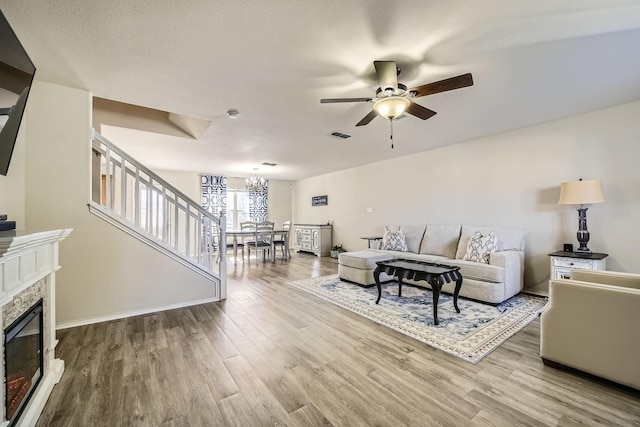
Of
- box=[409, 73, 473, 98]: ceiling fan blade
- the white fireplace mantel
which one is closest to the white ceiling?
box=[409, 73, 473, 98]: ceiling fan blade

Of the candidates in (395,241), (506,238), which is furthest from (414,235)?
(506,238)

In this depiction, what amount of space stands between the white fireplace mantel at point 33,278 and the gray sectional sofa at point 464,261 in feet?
11.4

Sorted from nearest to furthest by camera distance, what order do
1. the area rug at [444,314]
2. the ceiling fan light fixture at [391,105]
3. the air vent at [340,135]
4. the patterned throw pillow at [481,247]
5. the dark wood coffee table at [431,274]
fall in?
the ceiling fan light fixture at [391,105] < the area rug at [444,314] < the dark wood coffee table at [431,274] < the patterned throw pillow at [481,247] < the air vent at [340,135]

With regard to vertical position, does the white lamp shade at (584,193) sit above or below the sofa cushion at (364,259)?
above

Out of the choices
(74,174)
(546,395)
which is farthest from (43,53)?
(546,395)

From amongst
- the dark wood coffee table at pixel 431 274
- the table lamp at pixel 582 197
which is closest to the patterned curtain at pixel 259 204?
the dark wood coffee table at pixel 431 274

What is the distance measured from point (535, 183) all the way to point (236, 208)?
748 cm

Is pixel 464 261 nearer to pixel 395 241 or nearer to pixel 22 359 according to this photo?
pixel 395 241

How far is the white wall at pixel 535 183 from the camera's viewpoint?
3170 millimetres

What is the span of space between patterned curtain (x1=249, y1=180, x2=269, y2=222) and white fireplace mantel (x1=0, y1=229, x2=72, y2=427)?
6497mm

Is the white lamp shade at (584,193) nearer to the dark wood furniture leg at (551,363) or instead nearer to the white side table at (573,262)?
the white side table at (573,262)

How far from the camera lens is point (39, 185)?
8.53ft

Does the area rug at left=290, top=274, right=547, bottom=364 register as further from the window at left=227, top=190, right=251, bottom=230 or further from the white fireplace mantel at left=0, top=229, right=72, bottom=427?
the window at left=227, top=190, right=251, bottom=230

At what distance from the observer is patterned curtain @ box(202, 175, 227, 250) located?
24.8ft
